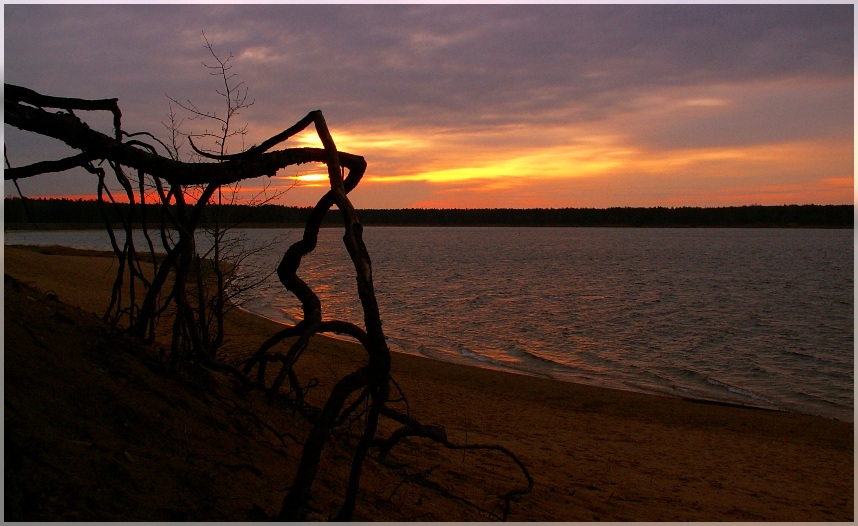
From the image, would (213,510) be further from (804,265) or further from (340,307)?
(804,265)

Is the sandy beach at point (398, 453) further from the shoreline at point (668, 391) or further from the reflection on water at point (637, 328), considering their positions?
the reflection on water at point (637, 328)

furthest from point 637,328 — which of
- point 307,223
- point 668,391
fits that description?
point 307,223

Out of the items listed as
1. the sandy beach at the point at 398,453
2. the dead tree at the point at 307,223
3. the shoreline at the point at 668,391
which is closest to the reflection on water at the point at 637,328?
the shoreline at the point at 668,391

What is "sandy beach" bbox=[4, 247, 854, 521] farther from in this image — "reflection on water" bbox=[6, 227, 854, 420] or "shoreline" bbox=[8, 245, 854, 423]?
"reflection on water" bbox=[6, 227, 854, 420]

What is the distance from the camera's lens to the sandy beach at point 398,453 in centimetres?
318

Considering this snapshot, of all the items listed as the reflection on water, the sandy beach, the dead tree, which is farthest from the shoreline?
Answer: the dead tree

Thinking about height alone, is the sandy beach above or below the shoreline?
above

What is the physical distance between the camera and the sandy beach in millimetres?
3176

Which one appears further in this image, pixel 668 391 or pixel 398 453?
pixel 668 391

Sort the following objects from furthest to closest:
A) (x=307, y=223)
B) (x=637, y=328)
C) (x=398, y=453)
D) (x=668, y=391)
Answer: (x=637, y=328) → (x=668, y=391) → (x=398, y=453) → (x=307, y=223)

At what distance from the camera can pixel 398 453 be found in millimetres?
6223

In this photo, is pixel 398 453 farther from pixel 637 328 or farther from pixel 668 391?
pixel 637 328

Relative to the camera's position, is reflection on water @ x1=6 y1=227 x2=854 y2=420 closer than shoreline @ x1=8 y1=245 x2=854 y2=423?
No

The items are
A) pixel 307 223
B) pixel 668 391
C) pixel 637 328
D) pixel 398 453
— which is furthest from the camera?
pixel 637 328
